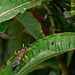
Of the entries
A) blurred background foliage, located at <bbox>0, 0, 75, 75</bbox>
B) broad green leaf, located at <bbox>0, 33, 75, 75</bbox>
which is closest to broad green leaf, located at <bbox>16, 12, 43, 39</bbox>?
blurred background foliage, located at <bbox>0, 0, 75, 75</bbox>

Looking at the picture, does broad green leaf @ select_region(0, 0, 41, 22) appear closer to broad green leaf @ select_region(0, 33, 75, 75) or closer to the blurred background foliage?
the blurred background foliage

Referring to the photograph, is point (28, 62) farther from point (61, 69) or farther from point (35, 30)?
point (61, 69)

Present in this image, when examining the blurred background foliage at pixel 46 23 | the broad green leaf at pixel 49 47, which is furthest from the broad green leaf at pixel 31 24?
the broad green leaf at pixel 49 47

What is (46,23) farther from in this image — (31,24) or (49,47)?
(49,47)

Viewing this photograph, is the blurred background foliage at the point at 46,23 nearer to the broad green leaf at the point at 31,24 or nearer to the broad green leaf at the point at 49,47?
the broad green leaf at the point at 31,24

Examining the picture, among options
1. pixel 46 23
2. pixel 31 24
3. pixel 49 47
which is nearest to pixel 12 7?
pixel 31 24
